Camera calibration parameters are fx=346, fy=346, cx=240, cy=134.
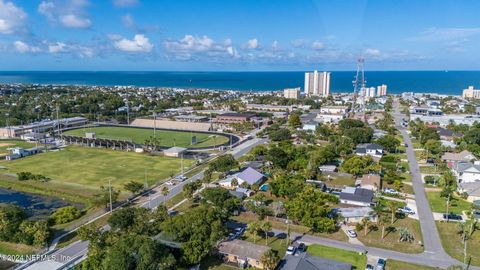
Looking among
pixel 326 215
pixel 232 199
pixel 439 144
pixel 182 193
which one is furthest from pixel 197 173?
pixel 439 144

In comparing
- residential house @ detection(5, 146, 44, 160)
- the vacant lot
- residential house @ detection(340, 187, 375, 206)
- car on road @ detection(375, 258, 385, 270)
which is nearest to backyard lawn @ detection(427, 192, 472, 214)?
the vacant lot

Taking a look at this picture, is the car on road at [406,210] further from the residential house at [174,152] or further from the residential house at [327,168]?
→ the residential house at [174,152]

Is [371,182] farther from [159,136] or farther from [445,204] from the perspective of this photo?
[159,136]

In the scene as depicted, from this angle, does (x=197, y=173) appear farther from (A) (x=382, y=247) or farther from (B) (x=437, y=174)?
(B) (x=437, y=174)

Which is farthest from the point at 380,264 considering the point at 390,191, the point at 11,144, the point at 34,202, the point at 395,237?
the point at 11,144

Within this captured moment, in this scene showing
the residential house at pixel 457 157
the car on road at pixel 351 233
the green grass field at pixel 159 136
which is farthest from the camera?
the green grass field at pixel 159 136

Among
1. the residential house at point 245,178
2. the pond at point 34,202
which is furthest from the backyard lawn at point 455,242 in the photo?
the pond at point 34,202
